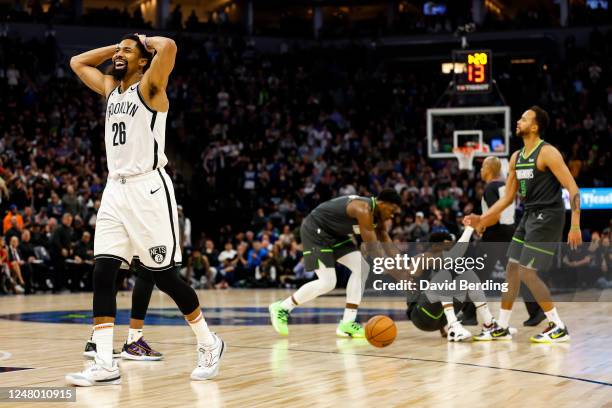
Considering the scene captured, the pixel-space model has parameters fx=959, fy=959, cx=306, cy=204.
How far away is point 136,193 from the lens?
6.17m

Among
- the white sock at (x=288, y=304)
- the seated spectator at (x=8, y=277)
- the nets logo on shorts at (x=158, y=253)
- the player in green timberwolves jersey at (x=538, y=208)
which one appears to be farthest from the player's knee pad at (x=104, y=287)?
the seated spectator at (x=8, y=277)

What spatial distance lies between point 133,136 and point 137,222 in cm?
56

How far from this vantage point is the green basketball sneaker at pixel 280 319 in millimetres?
9373

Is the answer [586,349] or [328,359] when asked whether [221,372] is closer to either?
[328,359]

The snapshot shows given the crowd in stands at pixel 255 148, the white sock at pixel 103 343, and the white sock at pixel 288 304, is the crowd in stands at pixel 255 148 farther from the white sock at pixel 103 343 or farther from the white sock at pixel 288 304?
the white sock at pixel 103 343

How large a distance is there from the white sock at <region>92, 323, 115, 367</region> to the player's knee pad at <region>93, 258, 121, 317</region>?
0.09 meters

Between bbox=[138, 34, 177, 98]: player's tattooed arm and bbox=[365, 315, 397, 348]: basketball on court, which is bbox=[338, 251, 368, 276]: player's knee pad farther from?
bbox=[138, 34, 177, 98]: player's tattooed arm

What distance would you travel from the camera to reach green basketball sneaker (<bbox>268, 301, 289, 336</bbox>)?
9373 mm

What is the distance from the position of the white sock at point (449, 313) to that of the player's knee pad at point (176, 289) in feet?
11.1

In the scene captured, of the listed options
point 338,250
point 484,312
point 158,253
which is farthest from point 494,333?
point 158,253

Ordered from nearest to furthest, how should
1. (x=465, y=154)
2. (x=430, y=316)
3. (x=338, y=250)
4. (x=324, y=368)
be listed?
(x=324, y=368) < (x=430, y=316) < (x=338, y=250) < (x=465, y=154)

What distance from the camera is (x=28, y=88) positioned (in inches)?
1033

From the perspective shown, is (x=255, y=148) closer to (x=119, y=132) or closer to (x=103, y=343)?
(x=119, y=132)

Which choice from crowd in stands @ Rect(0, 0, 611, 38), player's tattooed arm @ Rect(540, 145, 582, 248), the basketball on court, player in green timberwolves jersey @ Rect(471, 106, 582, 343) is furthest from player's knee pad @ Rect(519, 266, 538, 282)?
crowd in stands @ Rect(0, 0, 611, 38)
